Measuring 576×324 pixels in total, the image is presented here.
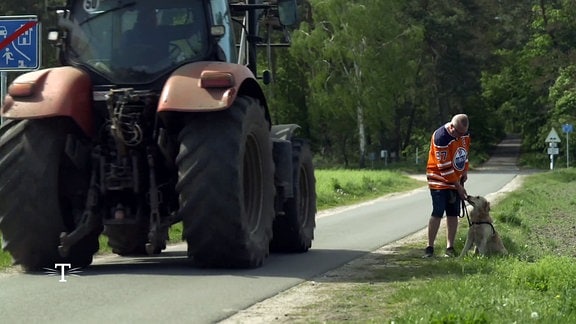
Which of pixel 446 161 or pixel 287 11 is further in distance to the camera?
pixel 446 161

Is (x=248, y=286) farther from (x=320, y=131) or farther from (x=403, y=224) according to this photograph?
(x=320, y=131)

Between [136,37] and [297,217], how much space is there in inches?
143

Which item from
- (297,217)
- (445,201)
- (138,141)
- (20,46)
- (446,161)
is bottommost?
(297,217)

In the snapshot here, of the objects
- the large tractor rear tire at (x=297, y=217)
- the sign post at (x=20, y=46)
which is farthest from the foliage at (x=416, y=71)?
the large tractor rear tire at (x=297, y=217)

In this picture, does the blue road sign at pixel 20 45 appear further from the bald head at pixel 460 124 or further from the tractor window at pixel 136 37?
the bald head at pixel 460 124

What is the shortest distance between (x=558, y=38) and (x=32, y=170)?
209 feet

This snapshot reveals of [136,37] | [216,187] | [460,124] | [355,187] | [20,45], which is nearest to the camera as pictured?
[216,187]

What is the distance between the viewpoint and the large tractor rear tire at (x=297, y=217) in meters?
14.8

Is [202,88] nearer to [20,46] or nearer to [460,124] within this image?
[460,124]

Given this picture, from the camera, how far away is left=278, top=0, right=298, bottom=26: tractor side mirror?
45.2ft

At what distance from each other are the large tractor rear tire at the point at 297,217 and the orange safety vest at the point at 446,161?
183 centimetres

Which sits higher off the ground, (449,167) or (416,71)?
(416,71)

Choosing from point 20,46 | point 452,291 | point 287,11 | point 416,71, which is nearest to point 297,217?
point 287,11

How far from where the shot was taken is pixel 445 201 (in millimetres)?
14125
